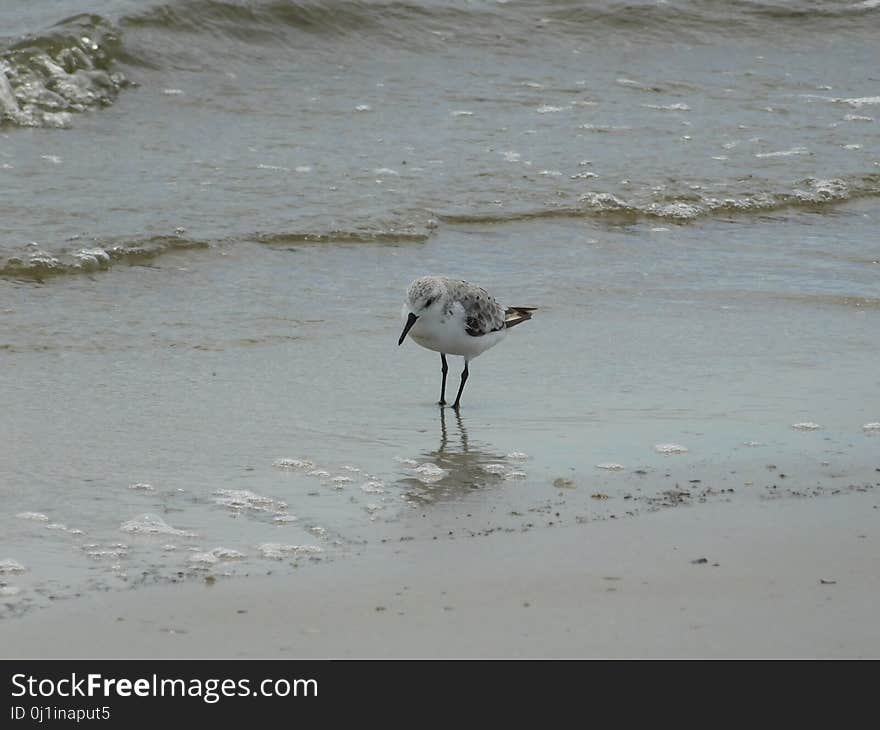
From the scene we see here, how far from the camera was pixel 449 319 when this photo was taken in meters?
7.00

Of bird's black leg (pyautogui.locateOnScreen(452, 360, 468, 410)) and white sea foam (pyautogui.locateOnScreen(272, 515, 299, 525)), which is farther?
bird's black leg (pyautogui.locateOnScreen(452, 360, 468, 410))

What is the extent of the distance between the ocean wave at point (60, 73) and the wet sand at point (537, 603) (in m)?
8.31

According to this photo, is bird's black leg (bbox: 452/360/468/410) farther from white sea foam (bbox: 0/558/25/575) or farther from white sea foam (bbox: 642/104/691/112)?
white sea foam (bbox: 642/104/691/112)

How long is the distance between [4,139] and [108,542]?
291 inches

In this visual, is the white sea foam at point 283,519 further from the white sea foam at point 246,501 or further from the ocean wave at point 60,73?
the ocean wave at point 60,73

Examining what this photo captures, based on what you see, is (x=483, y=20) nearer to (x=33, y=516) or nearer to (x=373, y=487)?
(x=373, y=487)

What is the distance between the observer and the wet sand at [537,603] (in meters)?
4.12

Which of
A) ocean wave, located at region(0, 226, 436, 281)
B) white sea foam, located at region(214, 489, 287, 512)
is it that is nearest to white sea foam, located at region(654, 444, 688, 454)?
white sea foam, located at region(214, 489, 287, 512)

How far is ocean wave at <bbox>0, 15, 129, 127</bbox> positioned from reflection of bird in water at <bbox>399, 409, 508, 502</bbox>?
22.9ft

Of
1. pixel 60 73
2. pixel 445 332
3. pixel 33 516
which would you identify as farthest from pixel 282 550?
pixel 60 73

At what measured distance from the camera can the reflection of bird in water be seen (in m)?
5.61

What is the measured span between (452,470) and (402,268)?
3668 millimetres

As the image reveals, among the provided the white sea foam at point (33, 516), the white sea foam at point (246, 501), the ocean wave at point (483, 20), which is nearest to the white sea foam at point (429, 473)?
the white sea foam at point (246, 501)
